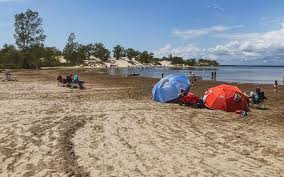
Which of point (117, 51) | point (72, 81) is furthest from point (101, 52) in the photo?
point (72, 81)

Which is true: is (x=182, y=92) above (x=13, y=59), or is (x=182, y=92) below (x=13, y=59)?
below

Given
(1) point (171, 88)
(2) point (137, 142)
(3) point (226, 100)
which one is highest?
(1) point (171, 88)

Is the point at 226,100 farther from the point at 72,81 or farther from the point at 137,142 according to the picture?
the point at 72,81

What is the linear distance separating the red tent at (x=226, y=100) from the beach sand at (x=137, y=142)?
3.01 feet

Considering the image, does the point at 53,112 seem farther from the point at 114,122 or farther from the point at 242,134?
the point at 242,134

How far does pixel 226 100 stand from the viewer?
18562mm

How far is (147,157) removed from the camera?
9.61 meters

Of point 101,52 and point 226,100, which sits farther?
point 101,52

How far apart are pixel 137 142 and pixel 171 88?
10.5 m

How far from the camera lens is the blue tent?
2127cm

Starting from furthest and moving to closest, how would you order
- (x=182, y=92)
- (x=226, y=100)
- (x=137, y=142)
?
1. (x=182, y=92)
2. (x=226, y=100)
3. (x=137, y=142)

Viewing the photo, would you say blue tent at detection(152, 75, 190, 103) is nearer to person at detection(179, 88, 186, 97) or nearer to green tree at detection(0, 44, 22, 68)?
person at detection(179, 88, 186, 97)

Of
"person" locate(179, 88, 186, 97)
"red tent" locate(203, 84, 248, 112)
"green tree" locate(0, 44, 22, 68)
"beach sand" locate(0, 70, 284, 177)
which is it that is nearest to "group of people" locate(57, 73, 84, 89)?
"person" locate(179, 88, 186, 97)

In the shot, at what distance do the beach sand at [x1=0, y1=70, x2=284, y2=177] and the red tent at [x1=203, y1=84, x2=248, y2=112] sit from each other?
3.01 ft
